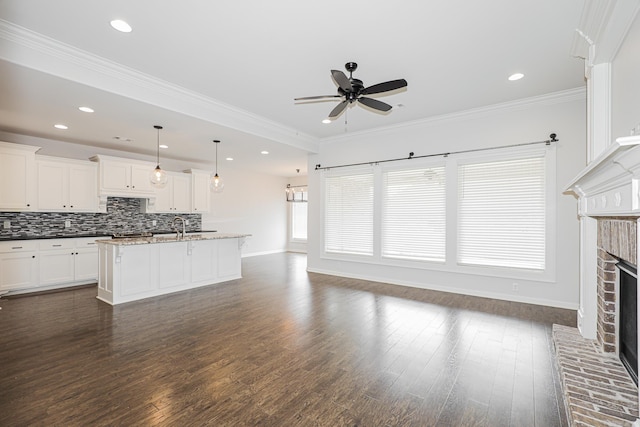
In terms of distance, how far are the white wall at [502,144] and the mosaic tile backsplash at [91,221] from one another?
16.2 ft

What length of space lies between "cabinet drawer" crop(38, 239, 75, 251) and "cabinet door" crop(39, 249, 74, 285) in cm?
7

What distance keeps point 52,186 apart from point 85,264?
1604mm

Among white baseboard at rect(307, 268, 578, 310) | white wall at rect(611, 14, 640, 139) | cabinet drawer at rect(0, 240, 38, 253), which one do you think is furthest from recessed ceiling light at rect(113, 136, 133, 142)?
white wall at rect(611, 14, 640, 139)

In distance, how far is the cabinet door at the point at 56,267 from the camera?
5223 mm

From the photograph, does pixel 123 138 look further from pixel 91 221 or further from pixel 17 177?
pixel 91 221

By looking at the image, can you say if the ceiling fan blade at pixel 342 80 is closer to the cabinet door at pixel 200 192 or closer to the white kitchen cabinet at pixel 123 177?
the white kitchen cabinet at pixel 123 177

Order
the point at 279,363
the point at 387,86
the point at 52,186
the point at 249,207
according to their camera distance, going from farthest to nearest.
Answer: the point at 249,207
the point at 52,186
the point at 387,86
the point at 279,363

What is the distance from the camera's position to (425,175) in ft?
17.7

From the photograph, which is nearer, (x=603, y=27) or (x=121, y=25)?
(x=603, y=27)

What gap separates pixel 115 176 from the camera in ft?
20.5

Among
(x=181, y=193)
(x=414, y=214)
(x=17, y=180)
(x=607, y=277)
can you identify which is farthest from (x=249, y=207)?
(x=607, y=277)

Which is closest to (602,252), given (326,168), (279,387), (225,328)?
(279,387)

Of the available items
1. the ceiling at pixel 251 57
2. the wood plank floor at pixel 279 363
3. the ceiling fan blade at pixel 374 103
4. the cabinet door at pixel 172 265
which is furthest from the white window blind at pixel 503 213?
the cabinet door at pixel 172 265

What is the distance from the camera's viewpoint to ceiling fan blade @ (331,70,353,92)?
2.87 metres
